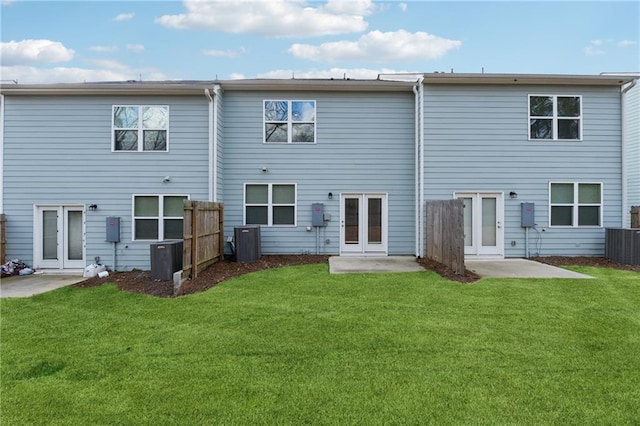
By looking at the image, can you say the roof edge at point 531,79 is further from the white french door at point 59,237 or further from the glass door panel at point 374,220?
the white french door at point 59,237

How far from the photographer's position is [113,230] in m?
10.5

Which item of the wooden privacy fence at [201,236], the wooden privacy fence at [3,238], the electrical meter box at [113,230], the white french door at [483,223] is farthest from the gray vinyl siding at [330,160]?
the wooden privacy fence at [3,238]

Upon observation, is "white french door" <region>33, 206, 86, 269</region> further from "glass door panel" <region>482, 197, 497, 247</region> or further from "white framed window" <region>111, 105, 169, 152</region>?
"glass door panel" <region>482, 197, 497, 247</region>

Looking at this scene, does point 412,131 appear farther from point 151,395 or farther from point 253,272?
point 151,395

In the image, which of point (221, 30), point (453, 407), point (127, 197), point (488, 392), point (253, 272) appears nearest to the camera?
point (453, 407)

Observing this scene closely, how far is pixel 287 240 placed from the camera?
36.9 ft

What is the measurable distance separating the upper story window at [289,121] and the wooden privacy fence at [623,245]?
8.80 metres

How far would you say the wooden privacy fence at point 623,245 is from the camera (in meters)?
9.87

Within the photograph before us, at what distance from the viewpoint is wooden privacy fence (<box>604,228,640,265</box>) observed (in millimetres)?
9867

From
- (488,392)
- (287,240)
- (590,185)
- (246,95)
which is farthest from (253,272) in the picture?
(590,185)

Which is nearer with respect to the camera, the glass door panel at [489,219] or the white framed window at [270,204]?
the glass door panel at [489,219]

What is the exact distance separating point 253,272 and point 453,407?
6362 millimetres

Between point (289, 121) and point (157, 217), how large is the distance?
4726 mm

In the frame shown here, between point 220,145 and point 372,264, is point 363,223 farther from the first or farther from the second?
point 220,145
